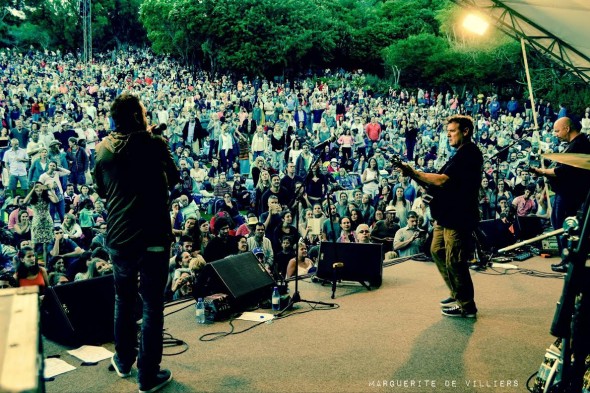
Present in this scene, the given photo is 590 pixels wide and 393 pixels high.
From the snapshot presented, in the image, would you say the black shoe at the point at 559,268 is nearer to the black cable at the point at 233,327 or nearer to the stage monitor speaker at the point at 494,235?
the stage monitor speaker at the point at 494,235

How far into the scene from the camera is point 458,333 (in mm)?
3357

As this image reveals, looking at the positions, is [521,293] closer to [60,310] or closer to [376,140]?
[60,310]

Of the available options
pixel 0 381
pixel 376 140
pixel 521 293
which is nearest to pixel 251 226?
pixel 521 293

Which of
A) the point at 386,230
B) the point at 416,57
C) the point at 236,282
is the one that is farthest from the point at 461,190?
the point at 416,57

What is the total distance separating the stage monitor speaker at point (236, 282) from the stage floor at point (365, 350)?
236 mm

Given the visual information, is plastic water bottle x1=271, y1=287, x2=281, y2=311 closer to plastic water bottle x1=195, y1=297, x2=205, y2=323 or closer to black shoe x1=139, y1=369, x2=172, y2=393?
plastic water bottle x1=195, y1=297, x2=205, y2=323

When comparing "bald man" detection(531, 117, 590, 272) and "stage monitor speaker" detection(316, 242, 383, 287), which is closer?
"bald man" detection(531, 117, 590, 272)

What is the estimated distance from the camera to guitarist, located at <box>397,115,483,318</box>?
344 centimetres

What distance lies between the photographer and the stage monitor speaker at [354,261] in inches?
178

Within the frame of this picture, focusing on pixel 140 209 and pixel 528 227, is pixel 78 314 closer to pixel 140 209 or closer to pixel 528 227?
pixel 140 209

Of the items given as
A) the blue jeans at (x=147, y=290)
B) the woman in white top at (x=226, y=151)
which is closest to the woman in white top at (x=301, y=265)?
the blue jeans at (x=147, y=290)

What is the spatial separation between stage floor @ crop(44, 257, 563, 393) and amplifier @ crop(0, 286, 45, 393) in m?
1.15

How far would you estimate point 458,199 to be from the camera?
346 centimetres

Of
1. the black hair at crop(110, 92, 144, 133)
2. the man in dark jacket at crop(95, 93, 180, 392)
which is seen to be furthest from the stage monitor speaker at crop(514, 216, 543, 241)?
the black hair at crop(110, 92, 144, 133)
